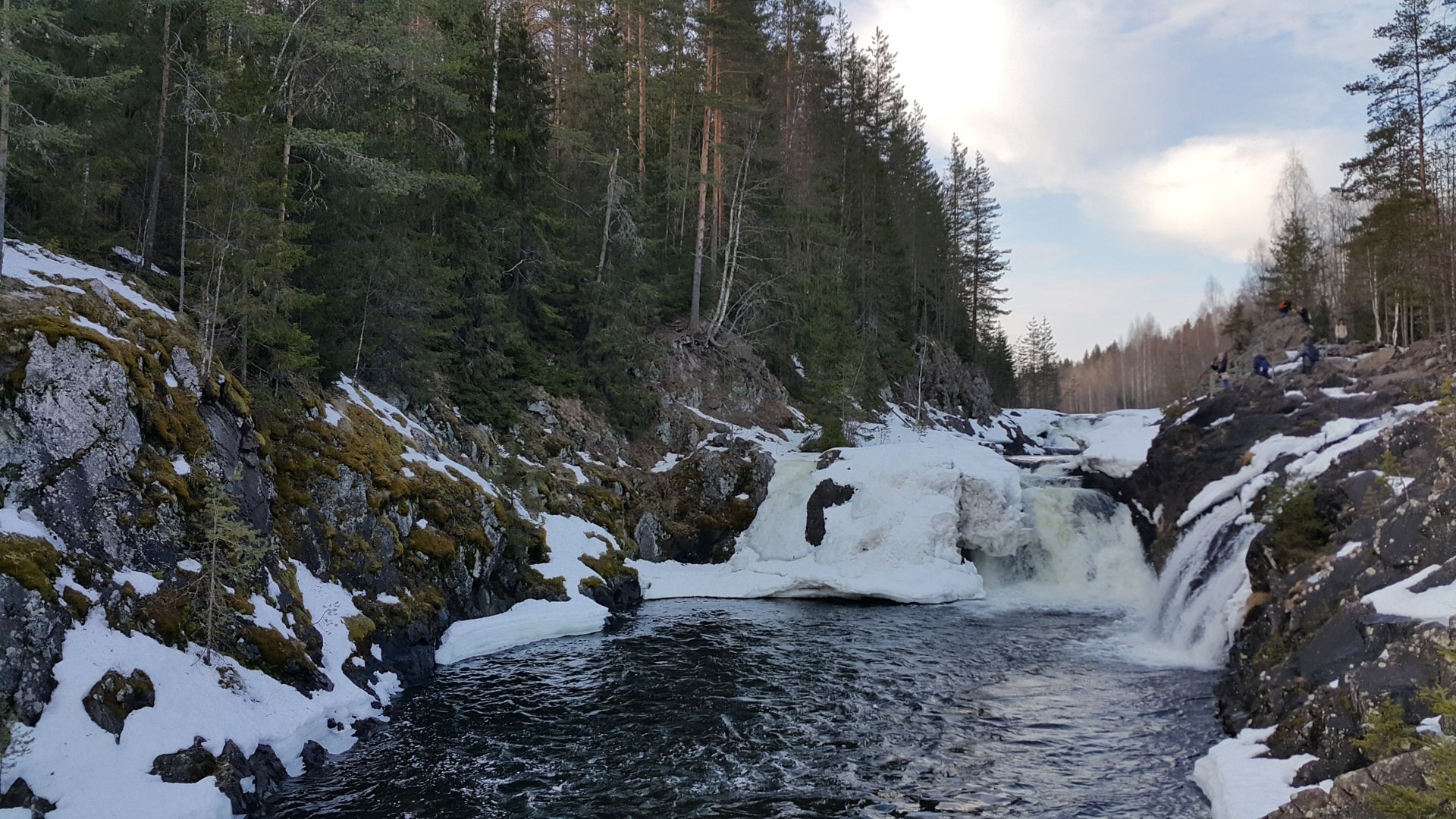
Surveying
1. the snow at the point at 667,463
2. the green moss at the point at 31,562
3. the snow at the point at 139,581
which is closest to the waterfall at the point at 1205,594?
the snow at the point at 667,463

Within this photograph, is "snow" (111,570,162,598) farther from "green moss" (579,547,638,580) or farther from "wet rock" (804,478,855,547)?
"wet rock" (804,478,855,547)

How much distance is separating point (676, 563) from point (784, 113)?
25970 millimetres

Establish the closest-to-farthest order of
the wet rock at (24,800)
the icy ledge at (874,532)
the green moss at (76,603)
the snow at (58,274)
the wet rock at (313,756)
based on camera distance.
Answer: the wet rock at (24,800) < the green moss at (76,603) < the wet rock at (313,756) < the snow at (58,274) < the icy ledge at (874,532)

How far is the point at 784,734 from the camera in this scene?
11.2 meters

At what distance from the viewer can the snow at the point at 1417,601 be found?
8.33 meters

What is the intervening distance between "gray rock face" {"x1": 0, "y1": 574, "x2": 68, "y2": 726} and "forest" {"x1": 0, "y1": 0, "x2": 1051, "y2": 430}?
555cm

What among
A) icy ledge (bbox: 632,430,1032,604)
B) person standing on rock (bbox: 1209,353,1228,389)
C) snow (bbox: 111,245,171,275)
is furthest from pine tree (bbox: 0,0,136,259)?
person standing on rock (bbox: 1209,353,1228,389)

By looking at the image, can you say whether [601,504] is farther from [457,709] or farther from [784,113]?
[784,113]

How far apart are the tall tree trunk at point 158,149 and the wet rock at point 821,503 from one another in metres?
18.5

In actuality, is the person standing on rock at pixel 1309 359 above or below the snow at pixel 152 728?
above

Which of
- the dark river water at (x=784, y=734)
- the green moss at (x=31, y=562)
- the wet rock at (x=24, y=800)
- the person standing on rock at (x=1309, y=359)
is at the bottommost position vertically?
the dark river water at (x=784, y=734)

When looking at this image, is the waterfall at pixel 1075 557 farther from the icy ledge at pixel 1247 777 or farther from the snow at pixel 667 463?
the icy ledge at pixel 1247 777

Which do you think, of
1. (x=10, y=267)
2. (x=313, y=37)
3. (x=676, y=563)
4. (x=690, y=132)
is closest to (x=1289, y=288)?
(x=690, y=132)

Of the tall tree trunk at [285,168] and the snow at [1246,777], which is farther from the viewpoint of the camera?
the tall tree trunk at [285,168]
